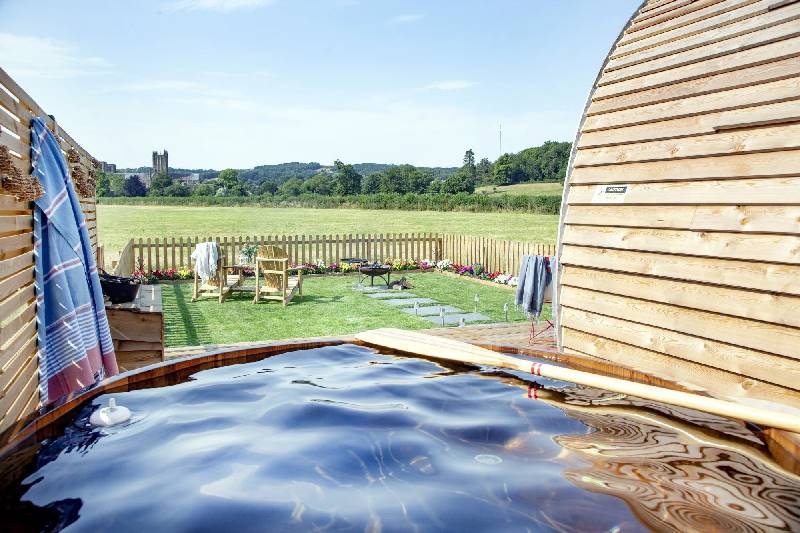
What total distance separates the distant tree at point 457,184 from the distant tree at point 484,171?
20.4 ft

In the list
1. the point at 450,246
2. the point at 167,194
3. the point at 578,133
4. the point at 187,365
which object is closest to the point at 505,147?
the point at 167,194

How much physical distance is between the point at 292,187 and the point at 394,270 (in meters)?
64.8

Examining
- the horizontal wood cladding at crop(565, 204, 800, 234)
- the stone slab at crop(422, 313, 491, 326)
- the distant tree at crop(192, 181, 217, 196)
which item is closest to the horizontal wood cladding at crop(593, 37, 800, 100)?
the horizontal wood cladding at crop(565, 204, 800, 234)

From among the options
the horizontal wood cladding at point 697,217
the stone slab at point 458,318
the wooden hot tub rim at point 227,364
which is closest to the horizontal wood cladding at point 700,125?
the horizontal wood cladding at point 697,217

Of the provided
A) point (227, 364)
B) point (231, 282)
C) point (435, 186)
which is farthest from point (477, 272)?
point (435, 186)

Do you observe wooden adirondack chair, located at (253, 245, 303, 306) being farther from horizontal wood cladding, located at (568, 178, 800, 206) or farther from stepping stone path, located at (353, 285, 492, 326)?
horizontal wood cladding, located at (568, 178, 800, 206)

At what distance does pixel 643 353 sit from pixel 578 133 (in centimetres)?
245

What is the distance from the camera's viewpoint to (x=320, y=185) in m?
77.8

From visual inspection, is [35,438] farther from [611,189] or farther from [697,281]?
[611,189]

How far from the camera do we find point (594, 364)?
3156mm

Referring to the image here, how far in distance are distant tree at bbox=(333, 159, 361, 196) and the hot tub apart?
69.0 m

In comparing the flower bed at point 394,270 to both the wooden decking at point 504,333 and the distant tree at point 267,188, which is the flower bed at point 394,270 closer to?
the wooden decking at point 504,333

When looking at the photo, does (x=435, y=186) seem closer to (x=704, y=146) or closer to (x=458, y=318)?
(x=458, y=318)

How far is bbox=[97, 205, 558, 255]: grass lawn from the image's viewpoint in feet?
136
